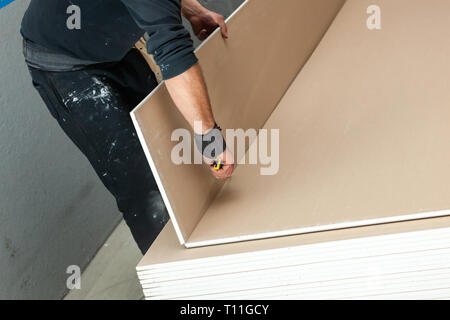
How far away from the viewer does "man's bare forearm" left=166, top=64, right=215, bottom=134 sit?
4.91 ft

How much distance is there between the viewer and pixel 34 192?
2582 mm

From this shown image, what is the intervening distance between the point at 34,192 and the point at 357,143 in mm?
1482

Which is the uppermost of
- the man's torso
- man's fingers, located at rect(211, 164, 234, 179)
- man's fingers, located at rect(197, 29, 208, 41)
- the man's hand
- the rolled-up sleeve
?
the rolled-up sleeve

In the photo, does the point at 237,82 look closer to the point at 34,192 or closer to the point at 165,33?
the point at 165,33

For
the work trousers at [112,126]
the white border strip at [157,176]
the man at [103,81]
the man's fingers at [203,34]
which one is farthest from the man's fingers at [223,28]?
the white border strip at [157,176]

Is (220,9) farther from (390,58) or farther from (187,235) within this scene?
(187,235)

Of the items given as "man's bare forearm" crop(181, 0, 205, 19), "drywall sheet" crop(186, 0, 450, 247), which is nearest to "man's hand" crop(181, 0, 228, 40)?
"man's bare forearm" crop(181, 0, 205, 19)

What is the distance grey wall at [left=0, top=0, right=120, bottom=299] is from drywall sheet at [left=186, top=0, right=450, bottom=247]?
108cm

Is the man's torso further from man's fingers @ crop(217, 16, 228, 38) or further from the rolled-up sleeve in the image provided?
the rolled-up sleeve

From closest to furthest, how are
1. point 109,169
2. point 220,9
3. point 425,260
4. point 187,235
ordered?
1. point 425,260
2. point 187,235
3. point 109,169
4. point 220,9

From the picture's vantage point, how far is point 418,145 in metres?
1.75

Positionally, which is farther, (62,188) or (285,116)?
(62,188)

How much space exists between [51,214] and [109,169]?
31.9 inches

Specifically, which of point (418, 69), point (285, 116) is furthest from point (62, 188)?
point (418, 69)
